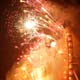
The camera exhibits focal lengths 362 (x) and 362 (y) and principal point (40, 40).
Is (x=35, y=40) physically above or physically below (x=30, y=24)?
below

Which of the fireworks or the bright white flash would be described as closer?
the fireworks

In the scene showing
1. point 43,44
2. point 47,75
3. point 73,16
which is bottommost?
point 47,75

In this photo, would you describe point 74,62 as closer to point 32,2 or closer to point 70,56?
point 70,56

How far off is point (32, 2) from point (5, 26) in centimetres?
168

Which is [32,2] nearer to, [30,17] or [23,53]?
[30,17]

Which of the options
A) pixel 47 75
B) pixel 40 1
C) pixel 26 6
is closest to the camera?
pixel 40 1

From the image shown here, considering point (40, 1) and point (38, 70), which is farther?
point (38, 70)

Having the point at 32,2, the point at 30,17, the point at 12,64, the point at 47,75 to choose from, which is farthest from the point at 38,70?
the point at 32,2

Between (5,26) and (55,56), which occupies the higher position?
(5,26)

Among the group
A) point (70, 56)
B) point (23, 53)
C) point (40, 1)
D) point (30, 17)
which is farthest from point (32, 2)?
point (23, 53)

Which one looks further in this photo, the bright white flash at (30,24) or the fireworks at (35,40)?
the bright white flash at (30,24)

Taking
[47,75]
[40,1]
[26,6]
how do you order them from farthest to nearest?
[47,75] → [26,6] → [40,1]

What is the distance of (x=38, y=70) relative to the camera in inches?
334

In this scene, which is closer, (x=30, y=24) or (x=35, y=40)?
(x=30, y=24)
